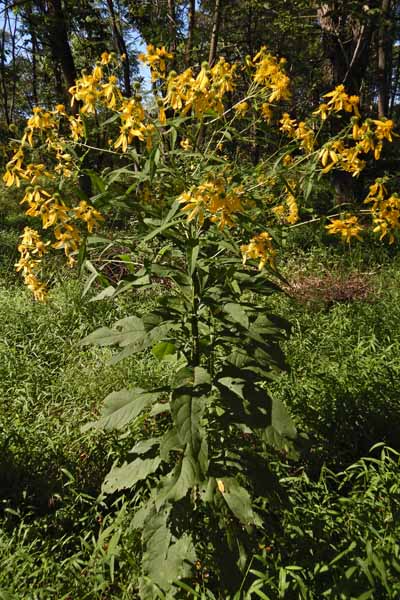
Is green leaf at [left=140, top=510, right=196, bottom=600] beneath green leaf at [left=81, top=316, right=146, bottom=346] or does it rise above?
beneath

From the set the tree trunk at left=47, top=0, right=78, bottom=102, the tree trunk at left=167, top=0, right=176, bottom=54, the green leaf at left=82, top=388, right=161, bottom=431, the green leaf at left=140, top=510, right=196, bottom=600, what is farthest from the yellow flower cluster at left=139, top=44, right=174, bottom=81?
the tree trunk at left=47, top=0, right=78, bottom=102

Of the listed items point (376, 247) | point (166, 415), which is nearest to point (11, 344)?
point (166, 415)

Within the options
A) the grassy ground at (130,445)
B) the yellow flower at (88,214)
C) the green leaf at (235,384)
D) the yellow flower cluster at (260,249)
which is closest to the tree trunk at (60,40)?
the grassy ground at (130,445)

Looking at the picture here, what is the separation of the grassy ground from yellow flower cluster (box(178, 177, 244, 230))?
903 mm

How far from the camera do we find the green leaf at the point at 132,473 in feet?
5.78

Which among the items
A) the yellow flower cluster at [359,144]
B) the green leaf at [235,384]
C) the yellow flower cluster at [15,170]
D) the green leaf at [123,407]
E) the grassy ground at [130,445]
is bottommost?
the grassy ground at [130,445]

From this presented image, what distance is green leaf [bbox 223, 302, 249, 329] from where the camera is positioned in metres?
1.48

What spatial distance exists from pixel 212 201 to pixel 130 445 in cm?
156

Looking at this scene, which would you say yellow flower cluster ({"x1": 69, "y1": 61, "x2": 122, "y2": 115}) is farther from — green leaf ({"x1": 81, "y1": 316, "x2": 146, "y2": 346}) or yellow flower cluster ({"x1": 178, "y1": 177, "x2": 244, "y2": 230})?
green leaf ({"x1": 81, "y1": 316, "x2": 146, "y2": 346})

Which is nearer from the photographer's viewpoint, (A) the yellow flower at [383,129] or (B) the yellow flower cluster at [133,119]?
(B) the yellow flower cluster at [133,119]

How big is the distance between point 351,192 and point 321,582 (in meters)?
6.58

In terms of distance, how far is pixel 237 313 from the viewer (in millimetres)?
1517

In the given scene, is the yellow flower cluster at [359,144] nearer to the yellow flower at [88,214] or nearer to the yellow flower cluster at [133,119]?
the yellow flower cluster at [133,119]

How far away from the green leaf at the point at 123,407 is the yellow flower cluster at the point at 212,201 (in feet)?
2.22
